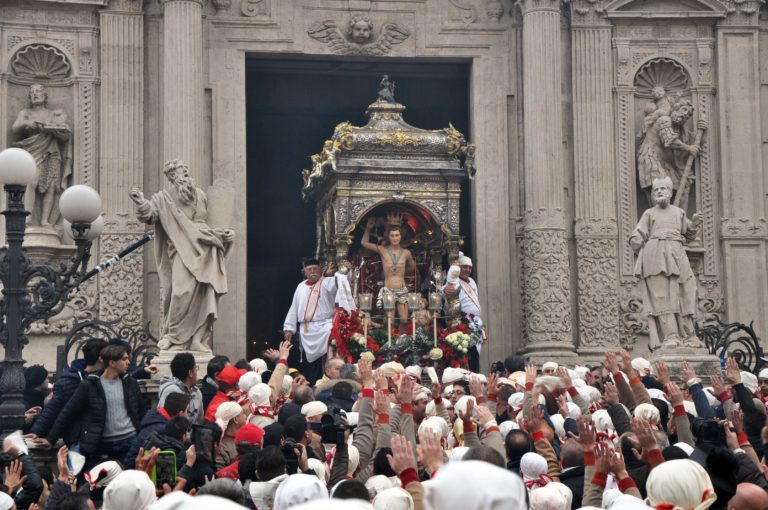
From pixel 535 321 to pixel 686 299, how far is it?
3.41 metres

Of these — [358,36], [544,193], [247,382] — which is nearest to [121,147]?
[358,36]

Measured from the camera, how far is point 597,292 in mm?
24828

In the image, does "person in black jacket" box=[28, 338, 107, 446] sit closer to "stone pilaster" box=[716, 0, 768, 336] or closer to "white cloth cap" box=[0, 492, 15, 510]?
"white cloth cap" box=[0, 492, 15, 510]

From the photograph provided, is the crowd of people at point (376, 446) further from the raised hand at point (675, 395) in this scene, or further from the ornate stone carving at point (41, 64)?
the ornate stone carving at point (41, 64)

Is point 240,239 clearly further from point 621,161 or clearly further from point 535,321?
point 621,161

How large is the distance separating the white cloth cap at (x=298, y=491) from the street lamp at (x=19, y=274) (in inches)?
212

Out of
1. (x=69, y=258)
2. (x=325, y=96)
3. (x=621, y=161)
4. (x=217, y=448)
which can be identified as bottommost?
(x=217, y=448)

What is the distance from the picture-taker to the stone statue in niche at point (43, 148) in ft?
77.3

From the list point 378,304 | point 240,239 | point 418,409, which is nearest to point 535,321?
point 378,304

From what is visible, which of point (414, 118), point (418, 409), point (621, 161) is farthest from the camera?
A: point (414, 118)

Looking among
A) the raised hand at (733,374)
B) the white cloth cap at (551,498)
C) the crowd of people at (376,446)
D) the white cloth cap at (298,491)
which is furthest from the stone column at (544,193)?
the white cloth cap at (298,491)

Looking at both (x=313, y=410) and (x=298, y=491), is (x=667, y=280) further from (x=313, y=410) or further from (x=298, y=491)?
(x=298, y=491)

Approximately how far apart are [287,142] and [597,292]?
8692 millimetres

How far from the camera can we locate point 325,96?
30047 millimetres
